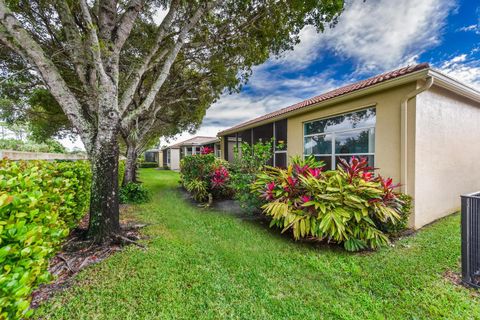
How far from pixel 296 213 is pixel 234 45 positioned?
18.7 ft

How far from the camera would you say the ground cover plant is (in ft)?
24.5

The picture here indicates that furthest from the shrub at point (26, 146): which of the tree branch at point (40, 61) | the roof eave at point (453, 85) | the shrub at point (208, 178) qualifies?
the roof eave at point (453, 85)

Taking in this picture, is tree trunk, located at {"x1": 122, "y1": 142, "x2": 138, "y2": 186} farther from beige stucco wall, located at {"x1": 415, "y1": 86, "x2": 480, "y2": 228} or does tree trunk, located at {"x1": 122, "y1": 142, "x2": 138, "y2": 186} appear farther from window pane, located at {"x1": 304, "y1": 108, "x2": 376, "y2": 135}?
beige stucco wall, located at {"x1": 415, "y1": 86, "x2": 480, "y2": 228}

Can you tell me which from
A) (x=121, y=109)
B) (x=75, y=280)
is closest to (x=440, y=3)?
(x=121, y=109)

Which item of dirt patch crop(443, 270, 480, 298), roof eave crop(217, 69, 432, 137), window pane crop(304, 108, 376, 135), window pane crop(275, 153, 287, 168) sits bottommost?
dirt patch crop(443, 270, 480, 298)

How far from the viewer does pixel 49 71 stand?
3395 mm

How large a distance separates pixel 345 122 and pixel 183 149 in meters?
19.9

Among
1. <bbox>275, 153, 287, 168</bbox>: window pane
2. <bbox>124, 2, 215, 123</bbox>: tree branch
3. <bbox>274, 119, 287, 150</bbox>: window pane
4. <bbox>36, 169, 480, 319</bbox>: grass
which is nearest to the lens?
<bbox>36, 169, 480, 319</bbox>: grass

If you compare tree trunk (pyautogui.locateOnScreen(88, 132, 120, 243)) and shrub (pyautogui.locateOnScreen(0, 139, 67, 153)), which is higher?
shrub (pyautogui.locateOnScreen(0, 139, 67, 153))

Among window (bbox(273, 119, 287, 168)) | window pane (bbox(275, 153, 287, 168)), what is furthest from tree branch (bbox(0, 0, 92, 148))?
window pane (bbox(275, 153, 287, 168))

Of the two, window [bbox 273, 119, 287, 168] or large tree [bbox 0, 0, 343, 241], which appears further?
window [bbox 273, 119, 287, 168]

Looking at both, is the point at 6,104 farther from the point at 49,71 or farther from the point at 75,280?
the point at 75,280

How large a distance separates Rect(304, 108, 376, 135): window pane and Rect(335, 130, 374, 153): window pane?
0.19m

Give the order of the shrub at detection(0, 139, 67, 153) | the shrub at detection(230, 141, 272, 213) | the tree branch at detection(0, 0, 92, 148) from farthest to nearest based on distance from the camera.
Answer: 1. the shrub at detection(0, 139, 67, 153)
2. the shrub at detection(230, 141, 272, 213)
3. the tree branch at detection(0, 0, 92, 148)
